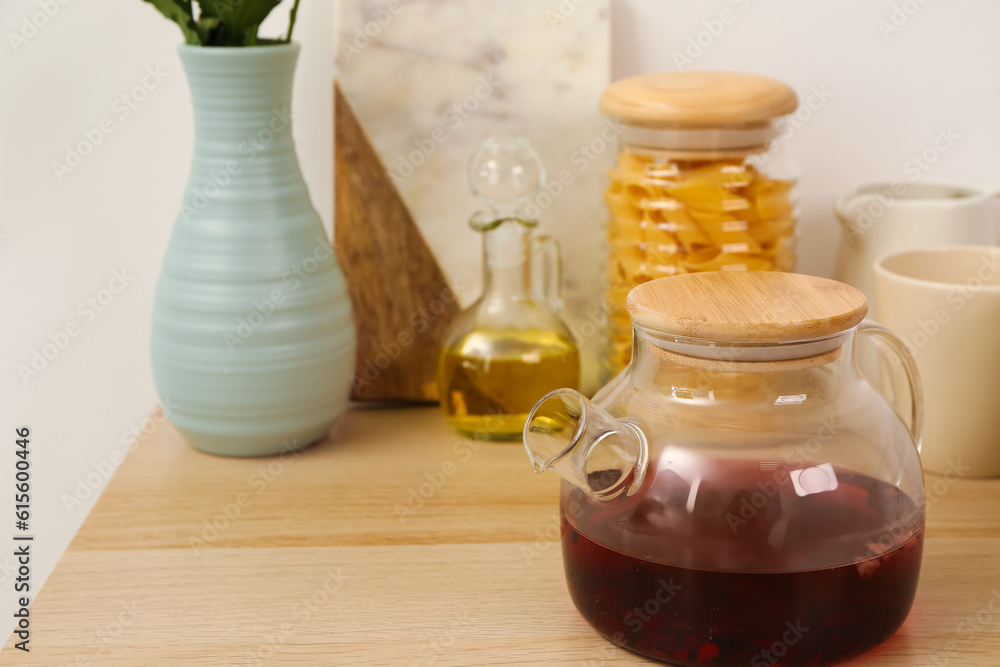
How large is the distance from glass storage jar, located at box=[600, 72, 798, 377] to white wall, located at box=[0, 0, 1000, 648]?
0.14 m

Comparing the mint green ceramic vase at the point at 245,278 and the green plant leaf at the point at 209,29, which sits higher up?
the green plant leaf at the point at 209,29

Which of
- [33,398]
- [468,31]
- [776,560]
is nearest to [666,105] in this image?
[468,31]

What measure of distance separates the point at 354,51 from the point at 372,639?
0.50 m

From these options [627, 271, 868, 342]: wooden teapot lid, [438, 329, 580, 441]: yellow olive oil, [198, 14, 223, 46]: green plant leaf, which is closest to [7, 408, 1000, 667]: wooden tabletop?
[438, 329, 580, 441]: yellow olive oil

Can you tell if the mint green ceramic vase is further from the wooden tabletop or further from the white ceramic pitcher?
the white ceramic pitcher

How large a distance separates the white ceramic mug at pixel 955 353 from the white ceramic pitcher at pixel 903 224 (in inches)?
1.7

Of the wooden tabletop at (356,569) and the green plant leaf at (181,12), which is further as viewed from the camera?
the green plant leaf at (181,12)

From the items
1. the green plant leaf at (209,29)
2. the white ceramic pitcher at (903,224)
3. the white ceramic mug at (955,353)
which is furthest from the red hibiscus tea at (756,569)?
the green plant leaf at (209,29)

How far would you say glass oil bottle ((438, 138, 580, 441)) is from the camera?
76 centimetres

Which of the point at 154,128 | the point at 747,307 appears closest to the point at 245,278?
the point at 154,128

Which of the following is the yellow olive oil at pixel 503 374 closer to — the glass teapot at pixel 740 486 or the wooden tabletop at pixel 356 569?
the wooden tabletop at pixel 356 569

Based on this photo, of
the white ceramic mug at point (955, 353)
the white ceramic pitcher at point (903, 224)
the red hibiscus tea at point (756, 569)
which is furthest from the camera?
the white ceramic pitcher at point (903, 224)

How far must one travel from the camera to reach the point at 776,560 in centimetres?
45

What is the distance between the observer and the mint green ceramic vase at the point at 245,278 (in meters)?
0.71
